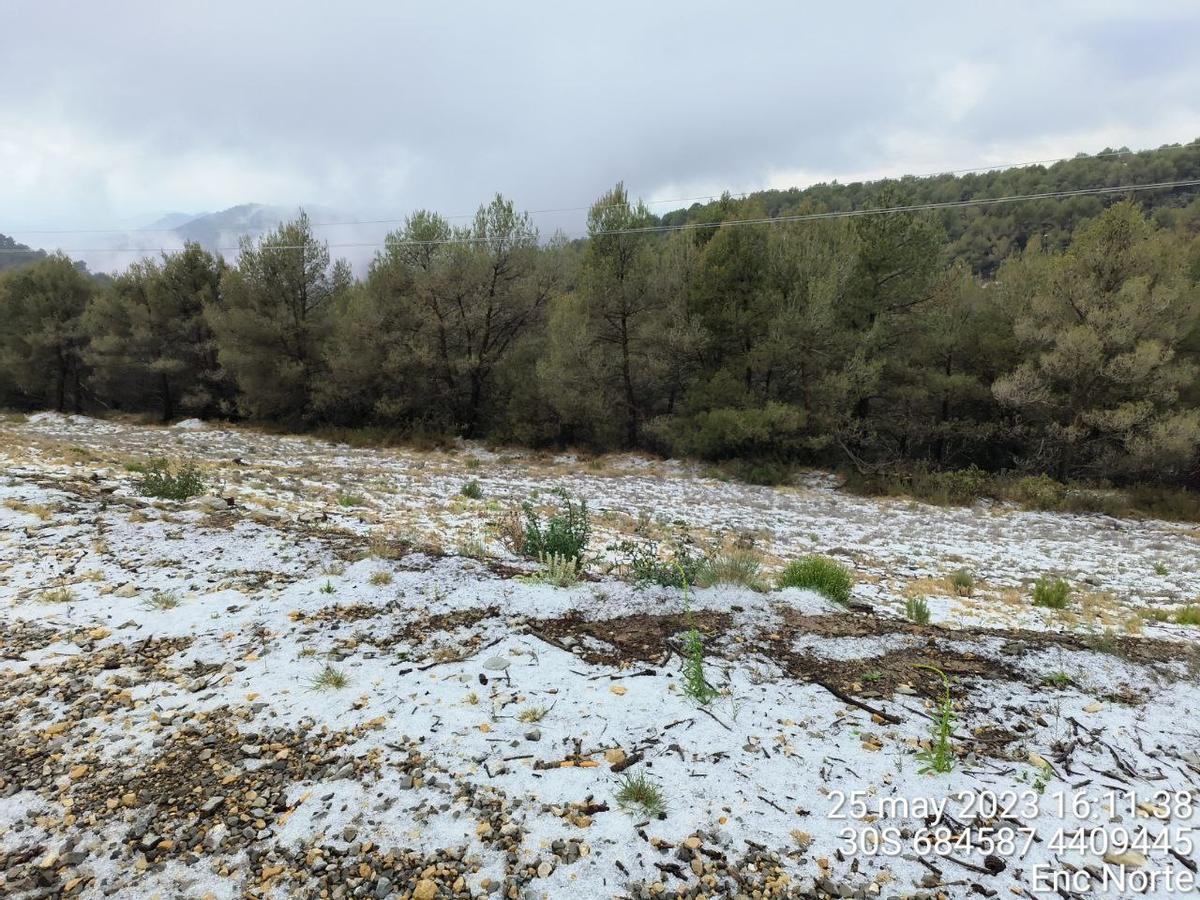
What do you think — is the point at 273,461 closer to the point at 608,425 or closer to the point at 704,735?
the point at 608,425

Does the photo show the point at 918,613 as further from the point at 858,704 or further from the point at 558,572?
the point at 558,572

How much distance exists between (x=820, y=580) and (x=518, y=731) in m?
3.46

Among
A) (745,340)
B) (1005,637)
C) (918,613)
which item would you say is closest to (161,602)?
(918,613)

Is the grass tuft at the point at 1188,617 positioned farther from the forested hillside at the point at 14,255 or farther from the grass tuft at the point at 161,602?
the forested hillside at the point at 14,255

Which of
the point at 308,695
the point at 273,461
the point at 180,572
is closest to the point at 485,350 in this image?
the point at 273,461

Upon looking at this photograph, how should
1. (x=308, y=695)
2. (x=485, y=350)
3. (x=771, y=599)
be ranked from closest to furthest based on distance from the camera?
1. (x=308, y=695)
2. (x=771, y=599)
3. (x=485, y=350)

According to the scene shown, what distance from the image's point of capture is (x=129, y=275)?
27359 millimetres

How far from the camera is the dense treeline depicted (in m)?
15.2

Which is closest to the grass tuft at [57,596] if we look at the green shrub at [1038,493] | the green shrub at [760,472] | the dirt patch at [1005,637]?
the dirt patch at [1005,637]

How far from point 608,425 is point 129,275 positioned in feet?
83.8

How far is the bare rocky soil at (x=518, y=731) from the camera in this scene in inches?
83.4

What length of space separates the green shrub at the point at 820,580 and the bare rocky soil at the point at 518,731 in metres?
0.29

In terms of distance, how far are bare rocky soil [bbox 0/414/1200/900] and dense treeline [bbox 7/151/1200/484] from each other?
12.4 meters

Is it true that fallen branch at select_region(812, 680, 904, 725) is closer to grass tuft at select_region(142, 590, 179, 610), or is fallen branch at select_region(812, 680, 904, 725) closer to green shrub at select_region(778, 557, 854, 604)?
green shrub at select_region(778, 557, 854, 604)
